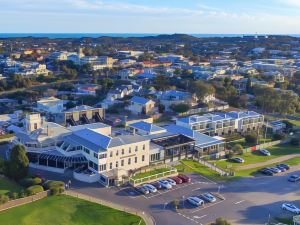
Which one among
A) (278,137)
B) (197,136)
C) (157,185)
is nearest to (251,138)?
(278,137)

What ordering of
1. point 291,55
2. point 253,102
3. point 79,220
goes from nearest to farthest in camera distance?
point 79,220
point 253,102
point 291,55

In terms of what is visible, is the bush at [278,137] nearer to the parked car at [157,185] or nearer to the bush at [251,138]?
the bush at [251,138]

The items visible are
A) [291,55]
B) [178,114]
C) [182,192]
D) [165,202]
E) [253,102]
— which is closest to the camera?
[165,202]

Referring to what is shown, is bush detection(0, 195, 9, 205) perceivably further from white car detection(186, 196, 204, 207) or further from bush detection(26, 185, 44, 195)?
white car detection(186, 196, 204, 207)

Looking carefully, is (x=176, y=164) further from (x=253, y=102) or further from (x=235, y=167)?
(x=253, y=102)

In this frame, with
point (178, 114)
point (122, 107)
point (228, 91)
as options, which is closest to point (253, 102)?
point (228, 91)

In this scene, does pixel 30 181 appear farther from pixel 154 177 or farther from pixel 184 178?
pixel 184 178

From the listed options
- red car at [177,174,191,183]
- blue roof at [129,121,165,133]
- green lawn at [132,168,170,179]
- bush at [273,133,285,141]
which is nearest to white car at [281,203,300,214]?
red car at [177,174,191,183]
